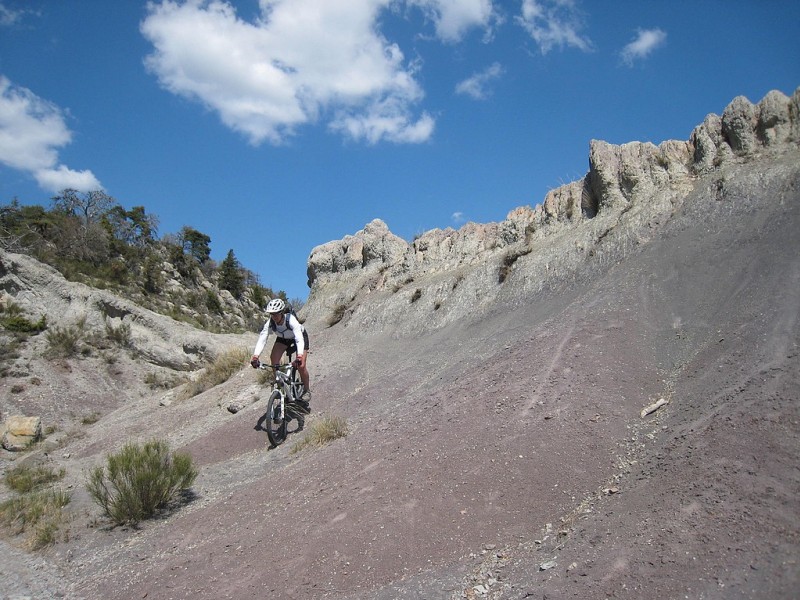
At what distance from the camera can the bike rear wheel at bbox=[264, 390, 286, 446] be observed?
9.47m

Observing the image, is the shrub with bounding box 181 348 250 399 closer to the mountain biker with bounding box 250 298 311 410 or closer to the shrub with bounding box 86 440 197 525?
the mountain biker with bounding box 250 298 311 410

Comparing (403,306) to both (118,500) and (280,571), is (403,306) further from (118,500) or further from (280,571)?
(280,571)

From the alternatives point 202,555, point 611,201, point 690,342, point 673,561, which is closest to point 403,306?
point 611,201

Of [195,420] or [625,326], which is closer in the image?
[625,326]

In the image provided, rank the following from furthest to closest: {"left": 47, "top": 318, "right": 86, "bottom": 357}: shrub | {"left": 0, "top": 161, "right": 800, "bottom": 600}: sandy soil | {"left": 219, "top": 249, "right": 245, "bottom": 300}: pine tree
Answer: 1. {"left": 219, "top": 249, "right": 245, "bottom": 300}: pine tree
2. {"left": 47, "top": 318, "right": 86, "bottom": 357}: shrub
3. {"left": 0, "top": 161, "right": 800, "bottom": 600}: sandy soil

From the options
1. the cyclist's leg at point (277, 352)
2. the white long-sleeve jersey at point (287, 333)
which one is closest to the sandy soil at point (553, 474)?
the cyclist's leg at point (277, 352)

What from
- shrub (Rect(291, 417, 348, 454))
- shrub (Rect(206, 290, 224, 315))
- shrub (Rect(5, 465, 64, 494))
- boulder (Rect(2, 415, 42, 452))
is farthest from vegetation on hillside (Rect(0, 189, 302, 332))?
shrub (Rect(291, 417, 348, 454))

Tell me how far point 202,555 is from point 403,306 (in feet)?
35.4

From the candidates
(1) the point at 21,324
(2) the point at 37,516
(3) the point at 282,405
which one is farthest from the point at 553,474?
(1) the point at 21,324

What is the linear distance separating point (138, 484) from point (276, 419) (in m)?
2.53

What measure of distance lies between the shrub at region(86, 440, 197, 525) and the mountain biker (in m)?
2.01

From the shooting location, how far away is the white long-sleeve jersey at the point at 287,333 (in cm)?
944

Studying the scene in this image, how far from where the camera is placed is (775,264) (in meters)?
8.77

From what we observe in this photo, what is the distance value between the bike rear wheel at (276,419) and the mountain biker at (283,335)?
625mm
